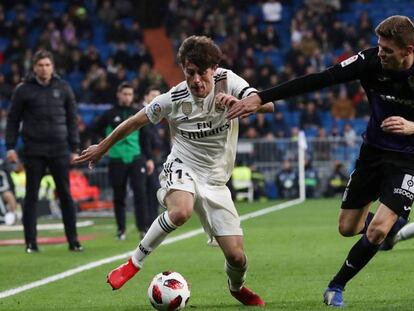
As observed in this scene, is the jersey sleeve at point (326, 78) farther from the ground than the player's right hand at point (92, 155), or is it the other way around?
the jersey sleeve at point (326, 78)

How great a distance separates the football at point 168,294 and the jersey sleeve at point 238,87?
4.60ft

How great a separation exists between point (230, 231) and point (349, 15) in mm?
26329

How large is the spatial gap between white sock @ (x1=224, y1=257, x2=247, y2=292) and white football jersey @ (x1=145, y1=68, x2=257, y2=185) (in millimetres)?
658

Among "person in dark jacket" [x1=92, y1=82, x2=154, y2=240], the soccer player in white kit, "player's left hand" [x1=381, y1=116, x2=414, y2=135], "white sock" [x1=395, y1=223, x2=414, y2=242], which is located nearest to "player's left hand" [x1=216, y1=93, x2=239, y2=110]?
the soccer player in white kit

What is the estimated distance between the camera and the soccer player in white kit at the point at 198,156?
760cm

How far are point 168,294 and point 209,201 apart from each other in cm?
83

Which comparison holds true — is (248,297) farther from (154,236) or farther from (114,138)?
(114,138)

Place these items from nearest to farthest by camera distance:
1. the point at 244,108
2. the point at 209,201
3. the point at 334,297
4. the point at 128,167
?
the point at 244,108
the point at 334,297
the point at 209,201
the point at 128,167

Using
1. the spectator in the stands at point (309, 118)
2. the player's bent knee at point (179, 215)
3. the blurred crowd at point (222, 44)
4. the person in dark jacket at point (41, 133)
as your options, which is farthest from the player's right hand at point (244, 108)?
the spectator in the stands at point (309, 118)

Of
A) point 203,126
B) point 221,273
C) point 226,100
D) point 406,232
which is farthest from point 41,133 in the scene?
point 226,100

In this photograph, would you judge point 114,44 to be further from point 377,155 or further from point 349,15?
point 377,155

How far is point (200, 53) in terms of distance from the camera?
294 inches

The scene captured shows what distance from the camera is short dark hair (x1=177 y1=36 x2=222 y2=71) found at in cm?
746

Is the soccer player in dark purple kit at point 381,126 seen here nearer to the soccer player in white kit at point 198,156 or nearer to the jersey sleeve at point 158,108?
the soccer player in white kit at point 198,156
